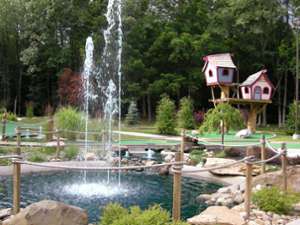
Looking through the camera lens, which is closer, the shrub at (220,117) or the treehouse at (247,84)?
the shrub at (220,117)

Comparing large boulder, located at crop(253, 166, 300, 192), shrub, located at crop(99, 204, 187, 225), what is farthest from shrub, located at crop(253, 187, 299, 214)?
shrub, located at crop(99, 204, 187, 225)

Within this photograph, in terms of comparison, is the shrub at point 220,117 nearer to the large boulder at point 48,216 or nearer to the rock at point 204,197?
the rock at point 204,197

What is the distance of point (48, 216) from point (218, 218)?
1954 mm

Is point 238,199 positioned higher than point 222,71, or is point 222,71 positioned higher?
point 222,71

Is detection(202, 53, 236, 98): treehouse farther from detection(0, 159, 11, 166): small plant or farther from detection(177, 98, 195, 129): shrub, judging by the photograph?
detection(0, 159, 11, 166): small plant

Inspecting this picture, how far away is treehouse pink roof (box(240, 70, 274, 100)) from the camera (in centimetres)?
2133

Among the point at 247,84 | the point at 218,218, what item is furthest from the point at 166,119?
the point at 218,218

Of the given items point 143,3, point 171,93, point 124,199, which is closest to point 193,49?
point 171,93

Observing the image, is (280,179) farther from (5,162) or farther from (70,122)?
(70,122)

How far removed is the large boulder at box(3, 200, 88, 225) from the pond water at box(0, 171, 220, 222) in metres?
1.89

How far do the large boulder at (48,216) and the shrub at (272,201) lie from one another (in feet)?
8.96

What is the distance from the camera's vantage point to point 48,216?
4.73m

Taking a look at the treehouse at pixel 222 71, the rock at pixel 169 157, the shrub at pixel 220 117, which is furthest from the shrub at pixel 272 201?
the treehouse at pixel 222 71

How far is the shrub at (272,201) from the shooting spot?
248 inches
